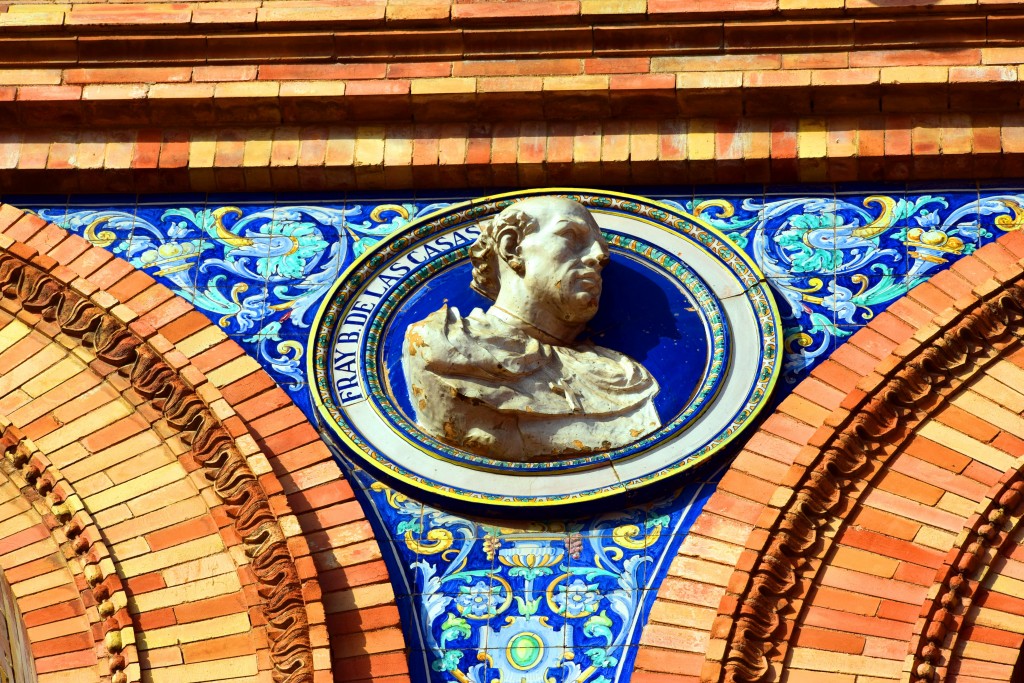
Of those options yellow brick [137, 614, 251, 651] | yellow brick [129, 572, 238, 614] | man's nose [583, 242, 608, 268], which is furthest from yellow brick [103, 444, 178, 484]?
man's nose [583, 242, 608, 268]

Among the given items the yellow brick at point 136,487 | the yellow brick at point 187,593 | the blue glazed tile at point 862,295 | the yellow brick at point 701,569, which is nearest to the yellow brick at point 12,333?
the yellow brick at point 136,487

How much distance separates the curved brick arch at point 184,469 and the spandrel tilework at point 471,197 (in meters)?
0.18

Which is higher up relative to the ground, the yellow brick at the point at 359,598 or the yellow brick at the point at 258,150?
the yellow brick at the point at 258,150

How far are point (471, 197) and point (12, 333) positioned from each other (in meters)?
2.45

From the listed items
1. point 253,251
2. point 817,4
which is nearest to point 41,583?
point 253,251

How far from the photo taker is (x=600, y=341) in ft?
38.9

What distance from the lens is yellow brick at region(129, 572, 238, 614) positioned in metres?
10.6

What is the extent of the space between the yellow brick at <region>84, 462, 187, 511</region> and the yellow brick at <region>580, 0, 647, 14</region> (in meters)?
3.37

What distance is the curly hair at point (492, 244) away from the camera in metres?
11.7

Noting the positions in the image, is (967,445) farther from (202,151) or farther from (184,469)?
(202,151)

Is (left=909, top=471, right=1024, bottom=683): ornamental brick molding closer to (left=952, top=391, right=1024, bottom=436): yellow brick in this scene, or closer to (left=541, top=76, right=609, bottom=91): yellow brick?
(left=952, top=391, right=1024, bottom=436): yellow brick

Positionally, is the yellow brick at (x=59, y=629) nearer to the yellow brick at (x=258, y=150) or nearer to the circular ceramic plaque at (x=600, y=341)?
the circular ceramic plaque at (x=600, y=341)

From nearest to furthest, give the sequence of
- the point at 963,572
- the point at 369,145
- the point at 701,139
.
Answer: the point at 963,572, the point at 701,139, the point at 369,145

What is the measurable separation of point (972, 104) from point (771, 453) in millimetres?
2466
